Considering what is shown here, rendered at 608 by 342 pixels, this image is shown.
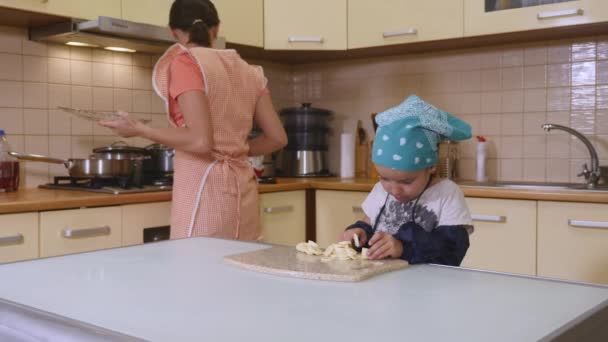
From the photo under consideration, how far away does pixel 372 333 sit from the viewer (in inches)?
26.3

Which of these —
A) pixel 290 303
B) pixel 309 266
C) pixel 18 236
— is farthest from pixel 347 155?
pixel 290 303

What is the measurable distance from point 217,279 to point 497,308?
0.39 metres

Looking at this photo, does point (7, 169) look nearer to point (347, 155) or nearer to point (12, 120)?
point (12, 120)

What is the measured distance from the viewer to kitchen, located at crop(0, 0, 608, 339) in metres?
2.20

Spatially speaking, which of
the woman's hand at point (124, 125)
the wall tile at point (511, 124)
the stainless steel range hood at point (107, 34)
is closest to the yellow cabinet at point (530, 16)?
the wall tile at point (511, 124)

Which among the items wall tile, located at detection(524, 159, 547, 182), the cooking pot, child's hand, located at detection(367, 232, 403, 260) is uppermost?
the cooking pot

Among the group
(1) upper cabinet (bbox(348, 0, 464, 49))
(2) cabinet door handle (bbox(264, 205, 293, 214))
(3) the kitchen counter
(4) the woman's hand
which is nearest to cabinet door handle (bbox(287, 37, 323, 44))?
(1) upper cabinet (bbox(348, 0, 464, 49))

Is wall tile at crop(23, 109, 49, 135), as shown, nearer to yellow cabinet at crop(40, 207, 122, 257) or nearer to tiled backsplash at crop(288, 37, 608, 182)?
yellow cabinet at crop(40, 207, 122, 257)

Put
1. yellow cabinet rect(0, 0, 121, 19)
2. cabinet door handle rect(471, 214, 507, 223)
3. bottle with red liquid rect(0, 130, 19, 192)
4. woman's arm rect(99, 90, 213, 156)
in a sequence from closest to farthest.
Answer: woman's arm rect(99, 90, 213, 156) < yellow cabinet rect(0, 0, 121, 19) < bottle with red liquid rect(0, 130, 19, 192) < cabinet door handle rect(471, 214, 507, 223)

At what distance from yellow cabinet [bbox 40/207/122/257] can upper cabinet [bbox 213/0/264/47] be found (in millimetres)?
1064

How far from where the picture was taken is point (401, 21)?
285 cm

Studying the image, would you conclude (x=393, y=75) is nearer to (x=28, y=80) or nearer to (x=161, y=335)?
(x=28, y=80)

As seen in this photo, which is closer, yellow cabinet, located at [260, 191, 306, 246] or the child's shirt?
the child's shirt

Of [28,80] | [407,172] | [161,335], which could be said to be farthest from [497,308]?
[28,80]
